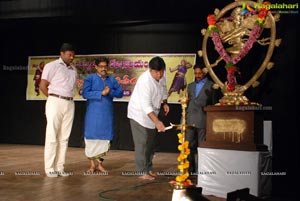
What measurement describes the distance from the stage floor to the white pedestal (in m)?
0.12

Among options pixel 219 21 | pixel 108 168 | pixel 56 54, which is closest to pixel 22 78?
pixel 56 54

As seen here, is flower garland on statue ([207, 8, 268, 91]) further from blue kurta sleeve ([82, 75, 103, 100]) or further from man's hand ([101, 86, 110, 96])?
blue kurta sleeve ([82, 75, 103, 100])

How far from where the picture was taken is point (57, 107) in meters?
3.47

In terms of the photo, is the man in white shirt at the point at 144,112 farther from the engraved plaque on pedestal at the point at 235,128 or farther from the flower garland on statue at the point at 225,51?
the engraved plaque on pedestal at the point at 235,128

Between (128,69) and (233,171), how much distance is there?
3898 mm

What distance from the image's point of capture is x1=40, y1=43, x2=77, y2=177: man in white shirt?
348cm

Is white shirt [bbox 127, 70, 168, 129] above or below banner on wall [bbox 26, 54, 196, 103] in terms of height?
below

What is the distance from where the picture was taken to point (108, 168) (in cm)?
427

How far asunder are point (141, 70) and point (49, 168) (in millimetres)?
3087

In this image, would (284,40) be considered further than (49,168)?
No

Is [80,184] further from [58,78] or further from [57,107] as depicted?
[58,78]

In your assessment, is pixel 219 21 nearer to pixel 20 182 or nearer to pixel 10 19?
pixel 20 182

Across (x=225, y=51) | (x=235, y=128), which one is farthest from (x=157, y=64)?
(x=235, y=128)

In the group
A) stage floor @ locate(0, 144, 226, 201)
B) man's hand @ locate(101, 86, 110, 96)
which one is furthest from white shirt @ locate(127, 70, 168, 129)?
stage floor @ locate(0, 144, 226, 201)
